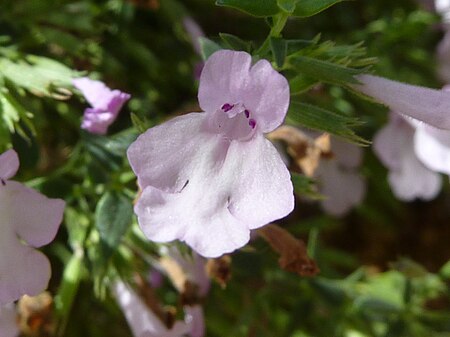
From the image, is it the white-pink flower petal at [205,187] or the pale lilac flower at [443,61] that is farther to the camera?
the pale lilac flower at [443,61]

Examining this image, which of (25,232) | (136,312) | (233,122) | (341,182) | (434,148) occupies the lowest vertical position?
(341,182)

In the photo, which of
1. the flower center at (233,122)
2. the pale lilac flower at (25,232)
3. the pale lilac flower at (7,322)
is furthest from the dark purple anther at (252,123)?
the pale lilac flower at (7,322)

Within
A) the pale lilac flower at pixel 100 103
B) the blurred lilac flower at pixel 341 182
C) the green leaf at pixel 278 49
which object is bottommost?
the blurred lilac flower at pixel 341 182

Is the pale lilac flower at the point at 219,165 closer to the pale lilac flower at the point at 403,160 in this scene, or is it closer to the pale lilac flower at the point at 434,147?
the pale lilac flower at the point at 434,147

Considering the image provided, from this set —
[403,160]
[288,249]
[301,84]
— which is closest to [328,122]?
[301,84]

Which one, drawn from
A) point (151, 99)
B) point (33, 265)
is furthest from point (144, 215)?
point (151, 99)

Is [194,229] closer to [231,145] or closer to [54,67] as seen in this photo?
[231,145]

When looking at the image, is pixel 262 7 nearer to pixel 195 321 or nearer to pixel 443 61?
pixel 195 321
